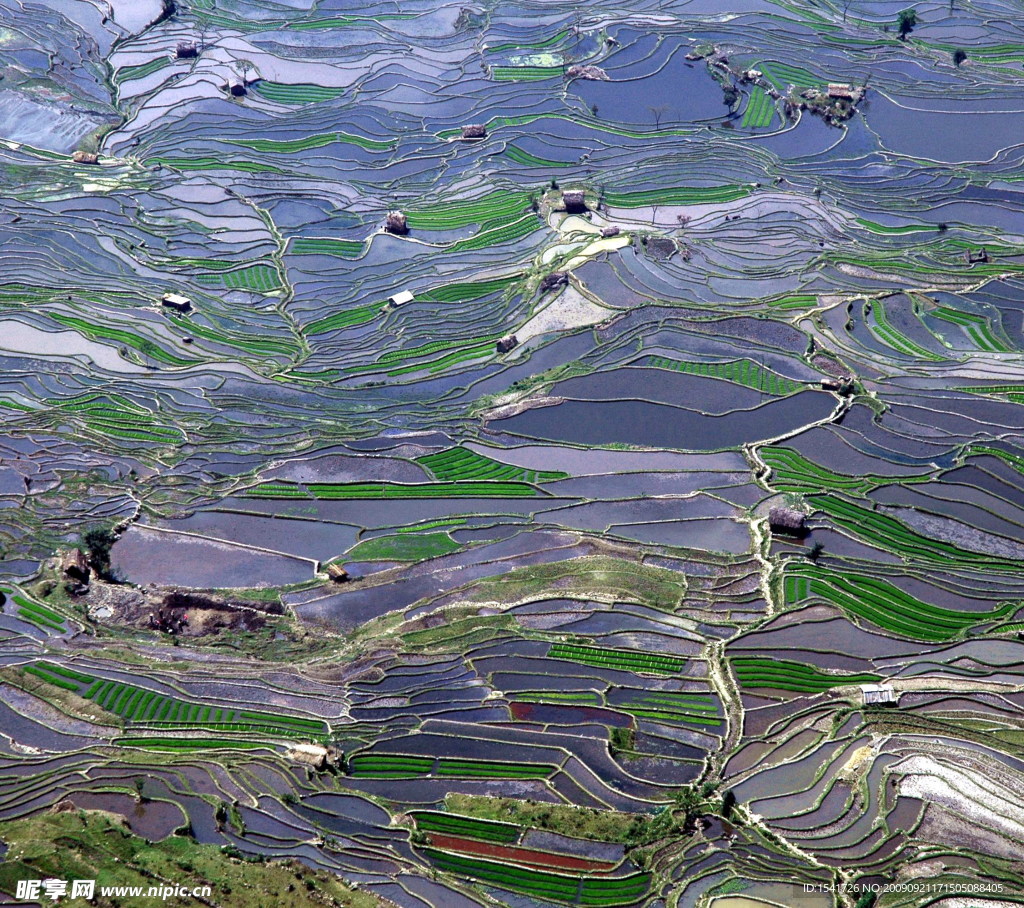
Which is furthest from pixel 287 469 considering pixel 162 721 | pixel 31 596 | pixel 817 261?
pixel 817 261

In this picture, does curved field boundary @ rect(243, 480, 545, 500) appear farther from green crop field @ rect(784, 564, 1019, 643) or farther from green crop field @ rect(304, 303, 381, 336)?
green crop field @ rect(304, 303, 381, 336)

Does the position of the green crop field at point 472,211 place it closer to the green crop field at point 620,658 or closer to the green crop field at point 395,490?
the green crop field at point 395,490

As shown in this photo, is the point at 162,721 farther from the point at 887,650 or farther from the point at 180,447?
the point at 887,650

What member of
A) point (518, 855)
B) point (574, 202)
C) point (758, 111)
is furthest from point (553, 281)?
point (518, 855)

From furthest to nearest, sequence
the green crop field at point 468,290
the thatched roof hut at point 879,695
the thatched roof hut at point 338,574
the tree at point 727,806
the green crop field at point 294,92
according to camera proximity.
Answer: the green crop field at point 294,92, the green crop field at point 468,290, the thatched roof hut at point 338,574, the thatched roof hut at point 879,695, the tree at point 727,806

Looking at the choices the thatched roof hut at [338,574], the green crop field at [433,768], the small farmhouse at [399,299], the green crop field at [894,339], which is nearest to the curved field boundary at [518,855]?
the green crop field at [433,768]

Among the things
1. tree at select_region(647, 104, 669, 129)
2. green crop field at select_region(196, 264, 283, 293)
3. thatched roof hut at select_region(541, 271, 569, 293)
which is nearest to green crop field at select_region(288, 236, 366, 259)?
green crop field at select_region(196, 264, 283, 293)
